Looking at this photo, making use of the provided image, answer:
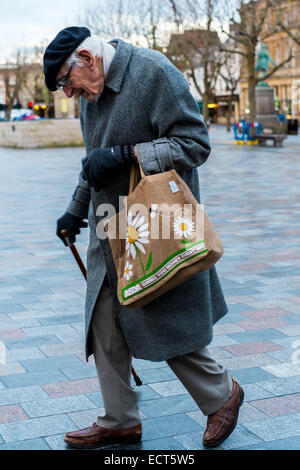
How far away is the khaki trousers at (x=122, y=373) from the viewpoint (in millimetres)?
3268

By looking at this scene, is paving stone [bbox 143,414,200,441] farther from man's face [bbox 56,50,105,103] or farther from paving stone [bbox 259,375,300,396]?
man's face [bbox 56,50,105,103]

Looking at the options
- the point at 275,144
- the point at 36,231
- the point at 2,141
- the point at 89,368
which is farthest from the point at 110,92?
the point at 2,141

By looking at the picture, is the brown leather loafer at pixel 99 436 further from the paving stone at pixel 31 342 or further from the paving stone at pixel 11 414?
the paving stone at pixel 31 342

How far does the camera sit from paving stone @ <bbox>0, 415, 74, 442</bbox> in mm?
3535

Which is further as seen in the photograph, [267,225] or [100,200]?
[267,225]

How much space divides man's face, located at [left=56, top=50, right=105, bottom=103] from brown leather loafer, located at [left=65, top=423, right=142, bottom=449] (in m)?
1.37

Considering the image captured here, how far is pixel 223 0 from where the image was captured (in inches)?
1223

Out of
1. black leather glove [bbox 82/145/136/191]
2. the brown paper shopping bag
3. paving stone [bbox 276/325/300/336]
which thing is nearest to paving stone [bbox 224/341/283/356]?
paving stone [bbox 276/325/300/336]

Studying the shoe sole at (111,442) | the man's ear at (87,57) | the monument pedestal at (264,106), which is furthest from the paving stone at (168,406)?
the monument pedestal at (264,106)

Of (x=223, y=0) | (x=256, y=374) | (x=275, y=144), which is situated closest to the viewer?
(x=256, y=374)

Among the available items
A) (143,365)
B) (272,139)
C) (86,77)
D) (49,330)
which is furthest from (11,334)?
(272,139)

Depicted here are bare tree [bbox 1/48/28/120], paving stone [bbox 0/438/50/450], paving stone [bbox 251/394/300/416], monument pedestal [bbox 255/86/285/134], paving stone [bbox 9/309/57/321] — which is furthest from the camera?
bare tree [bbox 1/48/28/120]
